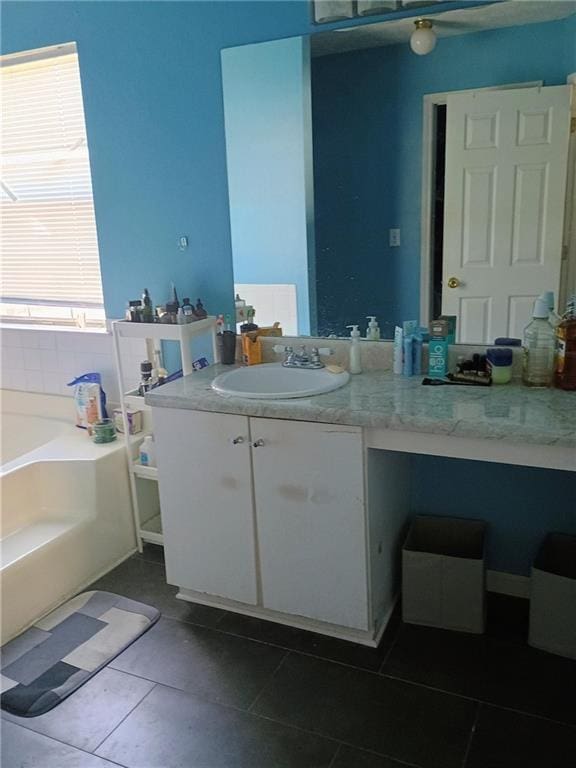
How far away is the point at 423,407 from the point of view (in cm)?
180

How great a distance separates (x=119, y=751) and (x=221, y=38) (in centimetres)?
235

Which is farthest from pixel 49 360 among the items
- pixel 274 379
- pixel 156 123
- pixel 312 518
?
pixel 312 518

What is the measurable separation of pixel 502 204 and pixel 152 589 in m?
1.87

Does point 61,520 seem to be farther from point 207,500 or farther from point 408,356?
point 408,356

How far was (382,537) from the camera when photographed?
80.6 inches

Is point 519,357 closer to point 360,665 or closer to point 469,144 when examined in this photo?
point 469,144

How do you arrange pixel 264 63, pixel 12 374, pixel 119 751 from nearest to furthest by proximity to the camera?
pixel 119 751 → pixel 264 63 → pixel 12 374

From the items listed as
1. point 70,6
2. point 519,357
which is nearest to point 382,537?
point 519,357

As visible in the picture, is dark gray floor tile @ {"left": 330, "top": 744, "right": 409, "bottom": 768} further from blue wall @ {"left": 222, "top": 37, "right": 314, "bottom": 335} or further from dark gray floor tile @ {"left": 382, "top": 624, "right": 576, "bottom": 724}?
blue wall @ {"left": 222, "top": 37, "right": 314, "bottom": 335}

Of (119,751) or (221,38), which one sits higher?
(221,38)

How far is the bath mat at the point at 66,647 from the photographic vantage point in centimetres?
192

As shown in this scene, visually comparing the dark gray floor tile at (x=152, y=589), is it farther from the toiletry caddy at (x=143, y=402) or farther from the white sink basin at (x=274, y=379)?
the white sink basin at (x=274, y=379)

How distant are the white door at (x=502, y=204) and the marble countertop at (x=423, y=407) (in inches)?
11.8

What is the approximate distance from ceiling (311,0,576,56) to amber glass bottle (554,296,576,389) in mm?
846
